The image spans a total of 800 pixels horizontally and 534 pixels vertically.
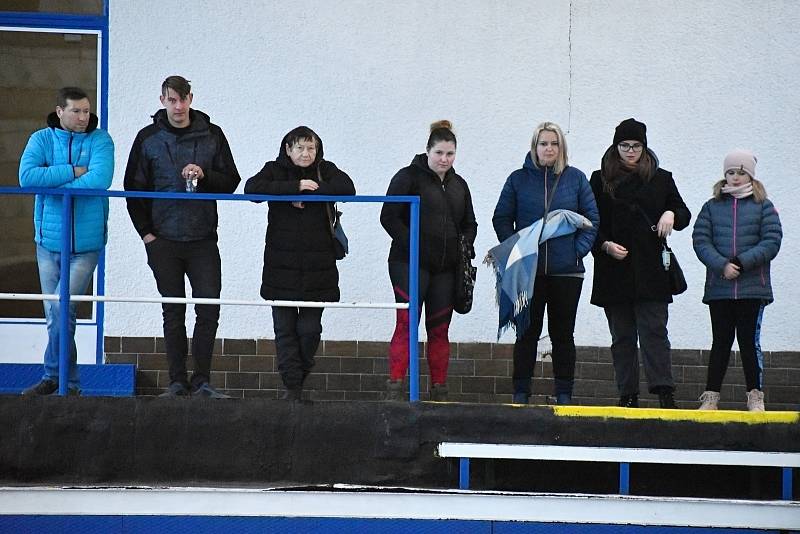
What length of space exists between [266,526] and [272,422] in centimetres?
47

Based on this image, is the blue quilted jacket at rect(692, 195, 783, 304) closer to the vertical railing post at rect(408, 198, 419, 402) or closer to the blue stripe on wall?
the blue stripe on wall

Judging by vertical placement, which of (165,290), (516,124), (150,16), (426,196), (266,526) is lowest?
(266,526)

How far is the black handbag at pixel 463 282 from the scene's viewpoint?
21.4 feet

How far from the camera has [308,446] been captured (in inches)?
236

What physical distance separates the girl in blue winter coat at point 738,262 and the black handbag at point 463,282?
1136 millimetres

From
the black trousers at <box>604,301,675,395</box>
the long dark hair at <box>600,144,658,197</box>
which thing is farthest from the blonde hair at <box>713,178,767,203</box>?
the black trousers at <box>604,301,675,395</box>

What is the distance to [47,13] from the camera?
8.21m

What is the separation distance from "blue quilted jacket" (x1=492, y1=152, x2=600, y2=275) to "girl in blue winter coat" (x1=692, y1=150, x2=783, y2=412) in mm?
572

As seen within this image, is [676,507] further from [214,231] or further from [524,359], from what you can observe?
[214,231]

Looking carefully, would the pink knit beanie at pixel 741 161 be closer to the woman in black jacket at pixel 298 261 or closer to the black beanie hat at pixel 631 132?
the black beanie hat at pixel 631 132

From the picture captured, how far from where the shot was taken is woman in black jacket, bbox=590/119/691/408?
654cm

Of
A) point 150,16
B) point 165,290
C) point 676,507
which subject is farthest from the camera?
point 150,16

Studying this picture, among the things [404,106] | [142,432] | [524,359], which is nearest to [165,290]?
[142,432]

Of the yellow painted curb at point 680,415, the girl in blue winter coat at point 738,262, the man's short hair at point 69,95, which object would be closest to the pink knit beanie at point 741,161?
the girl in blue winter coat at point 738,262
